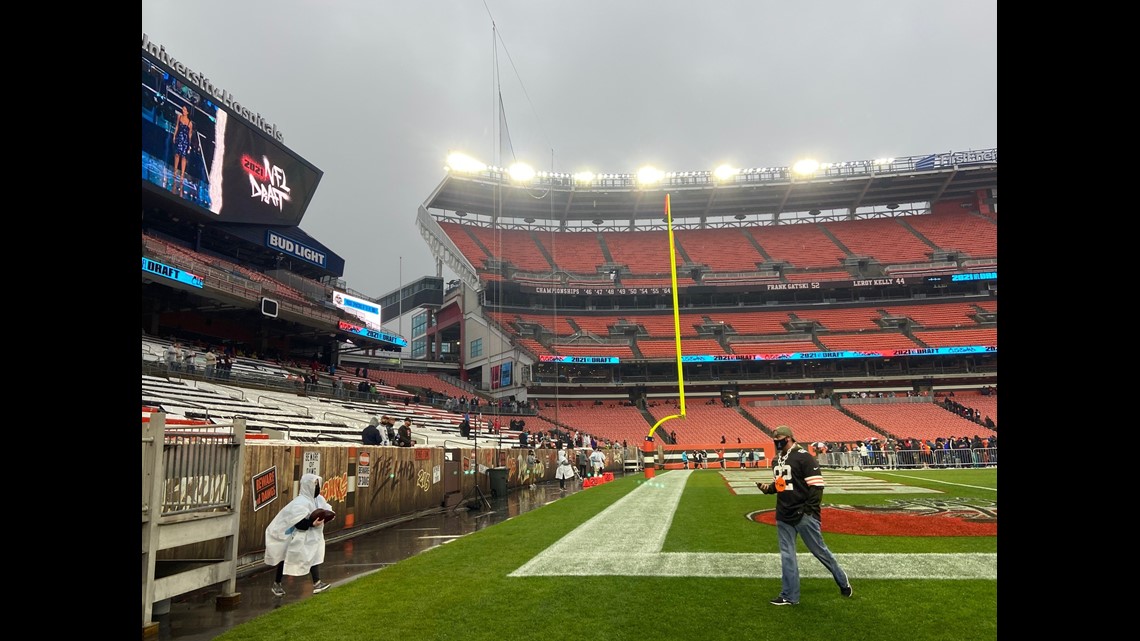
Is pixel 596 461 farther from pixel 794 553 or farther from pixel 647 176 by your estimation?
pixel 647 176

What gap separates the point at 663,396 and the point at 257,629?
50504mm

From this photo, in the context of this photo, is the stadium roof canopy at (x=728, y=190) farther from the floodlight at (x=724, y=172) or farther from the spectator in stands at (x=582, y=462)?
the spectator in stands at (x=582, y=462)

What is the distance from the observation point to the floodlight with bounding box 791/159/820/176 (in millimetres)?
62375

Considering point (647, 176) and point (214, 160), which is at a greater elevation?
point (647, 176)

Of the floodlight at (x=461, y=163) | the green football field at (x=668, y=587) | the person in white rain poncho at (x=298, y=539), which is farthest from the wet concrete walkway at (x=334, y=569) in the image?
the floodlight at (x=461, y=163)

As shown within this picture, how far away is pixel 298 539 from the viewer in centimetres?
758

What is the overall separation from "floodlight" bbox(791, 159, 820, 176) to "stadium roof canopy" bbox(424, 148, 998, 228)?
1.78 feet

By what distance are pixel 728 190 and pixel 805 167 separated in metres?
7.62

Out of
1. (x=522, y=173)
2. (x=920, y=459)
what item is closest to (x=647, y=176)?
(x=522, y=173)

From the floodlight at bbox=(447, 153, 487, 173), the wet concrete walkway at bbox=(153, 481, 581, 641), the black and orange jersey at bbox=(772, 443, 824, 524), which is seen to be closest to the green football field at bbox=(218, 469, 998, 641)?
the wet concrete walkway at bbox=(153, 481, 581, 641)

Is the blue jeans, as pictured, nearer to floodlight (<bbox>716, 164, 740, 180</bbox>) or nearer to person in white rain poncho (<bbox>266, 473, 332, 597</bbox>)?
person in white rain poncho (<bbox>266, 473, 332, 597</bbox>)

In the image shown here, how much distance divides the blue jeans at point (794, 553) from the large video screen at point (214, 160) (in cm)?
2921
